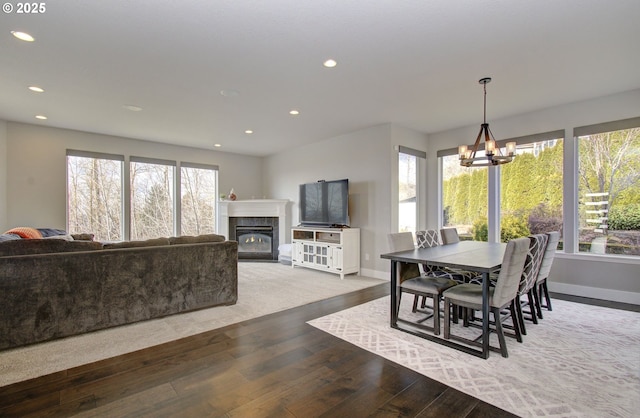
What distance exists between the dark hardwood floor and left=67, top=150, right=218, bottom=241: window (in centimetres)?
453

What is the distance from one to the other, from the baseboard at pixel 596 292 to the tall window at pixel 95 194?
7847 millimetres

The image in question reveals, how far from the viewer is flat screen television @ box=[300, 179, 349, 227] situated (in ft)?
18.8

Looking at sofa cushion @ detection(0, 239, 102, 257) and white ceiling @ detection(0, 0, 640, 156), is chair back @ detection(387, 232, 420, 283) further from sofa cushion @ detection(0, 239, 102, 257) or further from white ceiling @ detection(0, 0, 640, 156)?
sofa cushion @ detection(0, 239, 102, 257)

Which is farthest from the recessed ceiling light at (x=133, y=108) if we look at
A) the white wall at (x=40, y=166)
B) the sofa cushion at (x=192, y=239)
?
the sofa cushion at (x=192, y=239)

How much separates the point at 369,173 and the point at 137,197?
4893mm

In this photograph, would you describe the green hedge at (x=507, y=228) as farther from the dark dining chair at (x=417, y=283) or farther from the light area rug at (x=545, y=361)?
the dark dining chair at (x=417, y=283)

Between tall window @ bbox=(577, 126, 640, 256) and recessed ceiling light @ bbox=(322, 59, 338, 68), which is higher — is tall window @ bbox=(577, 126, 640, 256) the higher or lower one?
the lower one

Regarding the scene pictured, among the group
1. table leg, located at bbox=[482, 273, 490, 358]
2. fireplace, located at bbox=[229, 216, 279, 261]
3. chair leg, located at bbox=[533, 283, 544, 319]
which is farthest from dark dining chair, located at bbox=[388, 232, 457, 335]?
fireplace, located at bbox=[229, 216, 279, 261]

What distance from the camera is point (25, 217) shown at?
5.21m

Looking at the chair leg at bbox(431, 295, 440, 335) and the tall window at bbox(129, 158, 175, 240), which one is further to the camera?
the tall window at bbox(129, 158, 175, 240)

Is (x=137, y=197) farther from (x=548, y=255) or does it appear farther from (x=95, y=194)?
(x=548, y=255)

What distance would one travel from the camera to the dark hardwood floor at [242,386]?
1842 mm

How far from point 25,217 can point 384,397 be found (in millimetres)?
6462

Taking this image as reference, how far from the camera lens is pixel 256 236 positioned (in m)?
7.53
